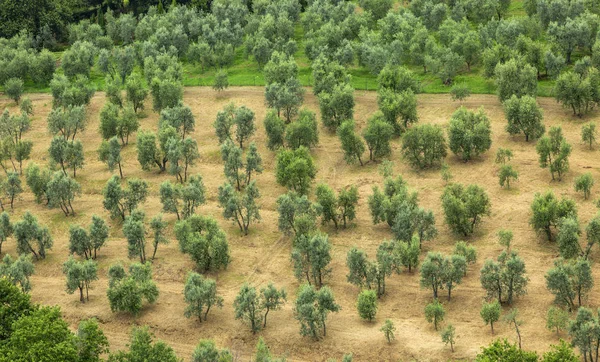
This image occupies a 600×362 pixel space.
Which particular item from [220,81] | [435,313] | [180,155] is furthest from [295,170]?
A: [220,81]

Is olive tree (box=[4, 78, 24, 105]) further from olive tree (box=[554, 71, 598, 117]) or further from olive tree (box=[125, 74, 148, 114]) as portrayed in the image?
olive tree (box=[554, 71, 598, 117])

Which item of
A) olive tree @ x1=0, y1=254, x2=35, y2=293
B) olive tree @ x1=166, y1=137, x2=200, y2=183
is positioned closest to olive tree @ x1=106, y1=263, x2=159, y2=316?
olive tree @ x1=0, y1=254, x2=35, y2=293

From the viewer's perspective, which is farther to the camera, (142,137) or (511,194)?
(142,137)

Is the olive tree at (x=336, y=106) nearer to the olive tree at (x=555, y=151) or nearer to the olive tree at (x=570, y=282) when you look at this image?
the olive tree at (x=555, y=151)

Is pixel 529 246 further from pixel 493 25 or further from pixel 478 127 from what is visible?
pixel 493 25

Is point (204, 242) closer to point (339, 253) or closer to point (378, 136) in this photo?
point (339, 253)

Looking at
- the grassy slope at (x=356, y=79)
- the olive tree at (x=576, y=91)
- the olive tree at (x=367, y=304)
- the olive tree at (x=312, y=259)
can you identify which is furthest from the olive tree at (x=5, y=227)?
the olive tree at (x=576, y=91)

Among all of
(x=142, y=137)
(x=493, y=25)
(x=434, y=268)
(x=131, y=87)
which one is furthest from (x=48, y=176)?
(x=493, y=25)
